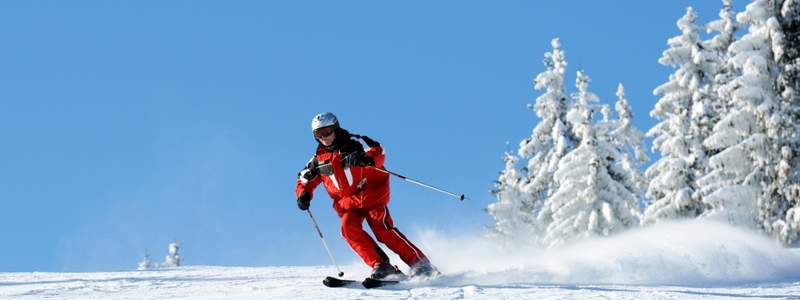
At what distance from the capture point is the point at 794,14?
831 inches

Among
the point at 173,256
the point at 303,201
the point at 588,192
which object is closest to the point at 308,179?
the point at 303,201

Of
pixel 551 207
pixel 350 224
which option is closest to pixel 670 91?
pixel 551 207

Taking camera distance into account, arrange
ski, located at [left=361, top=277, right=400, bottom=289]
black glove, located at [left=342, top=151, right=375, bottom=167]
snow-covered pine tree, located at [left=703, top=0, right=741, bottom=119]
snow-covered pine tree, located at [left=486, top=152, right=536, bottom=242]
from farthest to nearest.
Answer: snow-covered pine tree, located at [left=486, top=152, right=536, bottom=242] < snow-covered pine tree, located at [left=703, top=0, right=741, bottom=119] < black glove, located at [left=342, top=151, right=375, bottom=167] < ski, located at [left=361, top=277, right=400, bottom=289]

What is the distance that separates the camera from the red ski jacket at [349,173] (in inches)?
365

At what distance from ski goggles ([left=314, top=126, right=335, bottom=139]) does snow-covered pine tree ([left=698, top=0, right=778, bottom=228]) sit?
1540 cm

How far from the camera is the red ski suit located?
30.4 ft

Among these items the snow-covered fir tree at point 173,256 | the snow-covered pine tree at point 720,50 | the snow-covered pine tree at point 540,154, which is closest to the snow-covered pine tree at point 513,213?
the snow-covered pine tree at point 540,154

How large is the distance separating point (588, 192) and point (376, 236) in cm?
2051

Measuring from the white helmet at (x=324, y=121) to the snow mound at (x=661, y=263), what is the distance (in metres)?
2.14

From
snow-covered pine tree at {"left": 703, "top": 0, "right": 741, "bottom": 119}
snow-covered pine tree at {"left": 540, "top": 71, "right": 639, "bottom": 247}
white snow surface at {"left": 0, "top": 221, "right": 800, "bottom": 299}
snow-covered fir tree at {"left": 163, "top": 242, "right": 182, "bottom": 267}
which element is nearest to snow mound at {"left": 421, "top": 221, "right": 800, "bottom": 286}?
white snow surface at {"left": 0, "top": 221, "right": 800, "bottom": 299}

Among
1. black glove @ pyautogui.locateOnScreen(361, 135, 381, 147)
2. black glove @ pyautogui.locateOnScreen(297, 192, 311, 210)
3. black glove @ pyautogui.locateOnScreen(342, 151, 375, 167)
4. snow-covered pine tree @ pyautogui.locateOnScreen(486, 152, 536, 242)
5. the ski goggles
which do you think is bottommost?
black glove @ pyautogui.locateOnScreen(297, 192, 311, 210)

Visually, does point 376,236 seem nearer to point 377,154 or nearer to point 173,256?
point 377,154

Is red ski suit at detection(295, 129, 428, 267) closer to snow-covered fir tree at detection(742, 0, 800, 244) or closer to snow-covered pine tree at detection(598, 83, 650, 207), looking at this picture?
snow-covered fir tree at detection(742, 0, 800, 244)

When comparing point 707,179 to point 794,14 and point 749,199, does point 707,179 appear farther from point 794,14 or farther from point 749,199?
point 794,14
